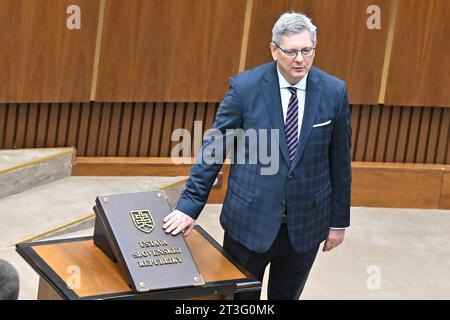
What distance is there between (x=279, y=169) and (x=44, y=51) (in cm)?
141

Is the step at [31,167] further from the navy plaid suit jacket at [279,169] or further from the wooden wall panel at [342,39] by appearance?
the navy plaid suit jacket at [279,169]

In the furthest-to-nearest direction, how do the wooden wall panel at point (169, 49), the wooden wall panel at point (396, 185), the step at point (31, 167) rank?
the wooden wall panel at point (396, 185) < the wooden wall panel at point (169, 49) < the step at point (31, 167)

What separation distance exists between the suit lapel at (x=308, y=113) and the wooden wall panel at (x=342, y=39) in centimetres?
136

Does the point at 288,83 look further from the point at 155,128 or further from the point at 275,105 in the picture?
the point at 155,128

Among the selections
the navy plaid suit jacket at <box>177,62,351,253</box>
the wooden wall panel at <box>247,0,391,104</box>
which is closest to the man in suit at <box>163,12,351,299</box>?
the navy plaid suit jacket at <box>177,62,351,253</box>

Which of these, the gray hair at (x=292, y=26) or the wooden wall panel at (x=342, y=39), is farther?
the wooden wall panel at (x=342, y=39)

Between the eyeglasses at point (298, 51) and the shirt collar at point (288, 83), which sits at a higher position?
the eyeglasses at point (298, 51)

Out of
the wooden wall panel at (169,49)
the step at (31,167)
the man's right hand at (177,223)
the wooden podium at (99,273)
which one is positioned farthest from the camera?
the wooden wall panel at (169,49)

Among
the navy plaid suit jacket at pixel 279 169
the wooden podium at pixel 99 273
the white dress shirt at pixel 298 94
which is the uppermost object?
the white dress shirt at pixel 298 94

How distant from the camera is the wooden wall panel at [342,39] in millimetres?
3242

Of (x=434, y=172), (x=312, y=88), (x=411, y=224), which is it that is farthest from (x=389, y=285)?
(x=312, y=88)

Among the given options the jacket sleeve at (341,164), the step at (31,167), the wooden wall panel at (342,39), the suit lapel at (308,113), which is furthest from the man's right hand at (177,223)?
the wooden wall panel at (342,39)

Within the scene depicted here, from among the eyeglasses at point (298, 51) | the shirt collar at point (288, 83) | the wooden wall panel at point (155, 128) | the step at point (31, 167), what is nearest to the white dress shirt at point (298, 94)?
the shirt collar at point (288, 83)

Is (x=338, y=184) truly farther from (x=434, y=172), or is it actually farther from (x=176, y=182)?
(x=434, y=172)
